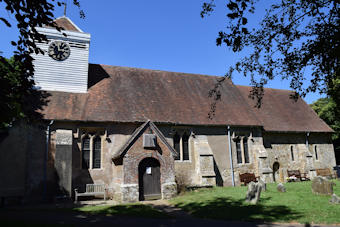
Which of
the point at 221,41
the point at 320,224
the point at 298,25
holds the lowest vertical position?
the point at 320,224

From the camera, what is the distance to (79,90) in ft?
67.6

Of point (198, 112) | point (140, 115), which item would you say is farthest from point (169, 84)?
point (140, 115)

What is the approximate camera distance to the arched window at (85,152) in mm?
18109

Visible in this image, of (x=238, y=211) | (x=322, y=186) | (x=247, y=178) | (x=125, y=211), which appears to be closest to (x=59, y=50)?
(x=125, y=211)

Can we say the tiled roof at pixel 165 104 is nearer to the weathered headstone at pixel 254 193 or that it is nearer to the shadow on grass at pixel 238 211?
the shadow on grass at pixel 238 211

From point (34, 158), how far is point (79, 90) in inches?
→ 245

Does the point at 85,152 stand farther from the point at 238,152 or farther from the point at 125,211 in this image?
the point at 238,152

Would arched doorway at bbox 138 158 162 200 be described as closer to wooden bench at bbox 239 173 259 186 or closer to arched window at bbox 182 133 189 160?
arched window at bbox 182 133 189 160

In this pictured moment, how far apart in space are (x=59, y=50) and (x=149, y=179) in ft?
40.8

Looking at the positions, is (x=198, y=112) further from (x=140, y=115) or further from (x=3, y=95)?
(x=3, y=95)

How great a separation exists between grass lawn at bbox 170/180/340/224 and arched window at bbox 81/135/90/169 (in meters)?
6.48

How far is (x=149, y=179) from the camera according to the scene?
676 inches

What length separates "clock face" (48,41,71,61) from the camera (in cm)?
2070

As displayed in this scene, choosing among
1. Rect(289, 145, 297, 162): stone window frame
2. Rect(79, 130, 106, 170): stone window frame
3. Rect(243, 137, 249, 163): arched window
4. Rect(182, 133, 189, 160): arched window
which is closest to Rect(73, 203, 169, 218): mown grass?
Rect(79, 130, 106, 170): stone window frame
